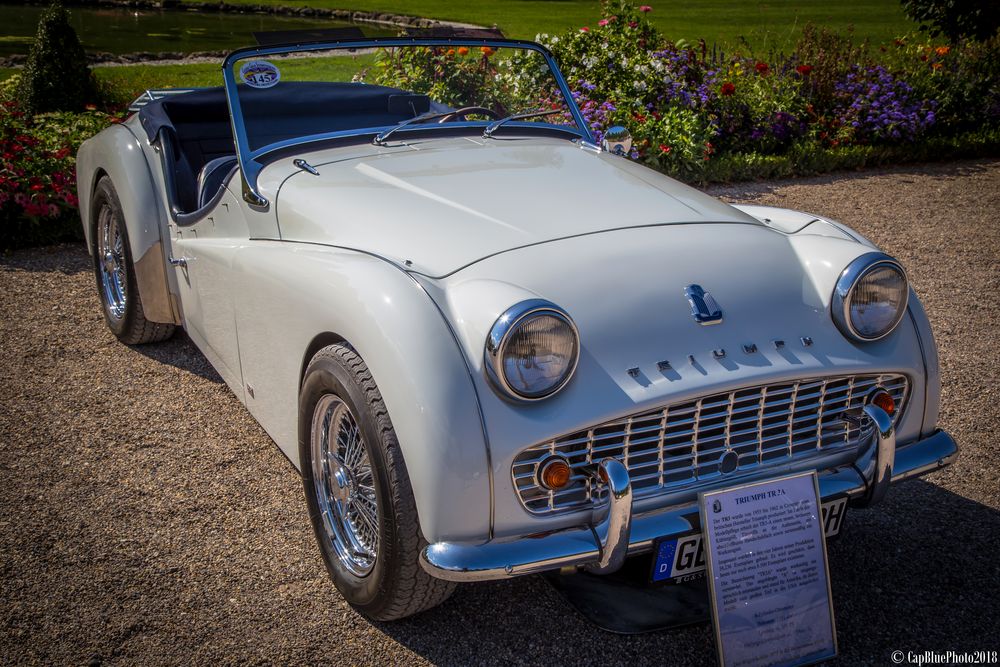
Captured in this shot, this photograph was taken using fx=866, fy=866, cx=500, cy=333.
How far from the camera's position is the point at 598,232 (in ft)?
8.39

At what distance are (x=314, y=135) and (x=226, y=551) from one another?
1.59 metres

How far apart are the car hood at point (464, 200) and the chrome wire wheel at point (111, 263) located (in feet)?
5.38

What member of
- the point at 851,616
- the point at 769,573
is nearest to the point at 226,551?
the point at 769,573

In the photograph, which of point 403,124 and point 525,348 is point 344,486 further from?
point 403,124

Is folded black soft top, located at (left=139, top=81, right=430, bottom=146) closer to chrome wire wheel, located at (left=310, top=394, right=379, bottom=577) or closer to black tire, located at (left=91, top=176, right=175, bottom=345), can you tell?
black tire, located at (left=91, top=176, right=175, bottom=345)

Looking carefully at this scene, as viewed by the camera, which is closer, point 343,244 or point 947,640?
point 947,640

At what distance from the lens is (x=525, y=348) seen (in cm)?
209

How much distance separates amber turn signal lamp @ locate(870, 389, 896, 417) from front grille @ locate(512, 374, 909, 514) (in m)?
0.03

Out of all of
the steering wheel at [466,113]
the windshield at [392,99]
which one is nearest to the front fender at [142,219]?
the windshield at [392,99]

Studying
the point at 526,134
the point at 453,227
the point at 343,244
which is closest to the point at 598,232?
the point at 453,227

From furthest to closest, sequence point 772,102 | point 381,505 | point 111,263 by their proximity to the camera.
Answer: point 772,102 < point 111,263 < point 381,505

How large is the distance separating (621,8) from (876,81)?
2906 millimetres

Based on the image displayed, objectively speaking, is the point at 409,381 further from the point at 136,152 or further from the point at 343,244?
the point at 136,152

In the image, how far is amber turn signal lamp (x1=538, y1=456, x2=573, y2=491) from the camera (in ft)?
6.86
